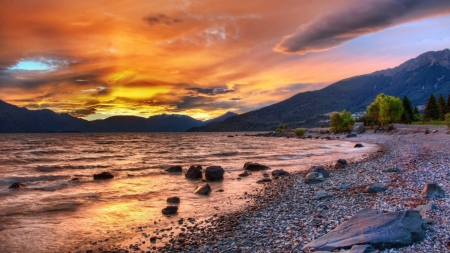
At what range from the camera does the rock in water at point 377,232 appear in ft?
33.9

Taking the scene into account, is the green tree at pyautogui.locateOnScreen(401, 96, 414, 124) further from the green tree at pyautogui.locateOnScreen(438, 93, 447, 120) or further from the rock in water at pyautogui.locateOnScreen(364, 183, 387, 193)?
the rock in water at pyautogui.locateOnScreen(364, 183, 387, 193)

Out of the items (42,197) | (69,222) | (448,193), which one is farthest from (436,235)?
(42,197)

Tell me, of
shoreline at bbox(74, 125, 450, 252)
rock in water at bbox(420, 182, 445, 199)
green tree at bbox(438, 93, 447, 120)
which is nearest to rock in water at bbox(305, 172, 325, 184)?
shoreline at bbox(74, 125, 450, 252)

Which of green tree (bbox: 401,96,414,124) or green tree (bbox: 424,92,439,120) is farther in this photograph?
green tree (bbox: 401,96,414,124)

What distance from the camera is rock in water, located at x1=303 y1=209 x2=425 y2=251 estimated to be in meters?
10.3

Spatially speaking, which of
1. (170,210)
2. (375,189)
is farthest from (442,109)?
(170,210)

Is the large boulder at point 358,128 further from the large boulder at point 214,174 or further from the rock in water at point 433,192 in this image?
the rock in water at point 433,192

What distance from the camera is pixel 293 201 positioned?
20.2 m

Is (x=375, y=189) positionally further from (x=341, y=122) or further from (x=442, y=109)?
(x=442, y=109)

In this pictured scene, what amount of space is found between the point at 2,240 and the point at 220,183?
2028 centimetres

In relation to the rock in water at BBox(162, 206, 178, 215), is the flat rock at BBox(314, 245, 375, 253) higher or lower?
higher

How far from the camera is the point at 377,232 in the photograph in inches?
425

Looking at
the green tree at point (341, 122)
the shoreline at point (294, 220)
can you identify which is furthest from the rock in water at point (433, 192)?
the green tree at point (341, 122)

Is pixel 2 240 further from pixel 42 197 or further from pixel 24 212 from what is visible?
pixel 42 197
